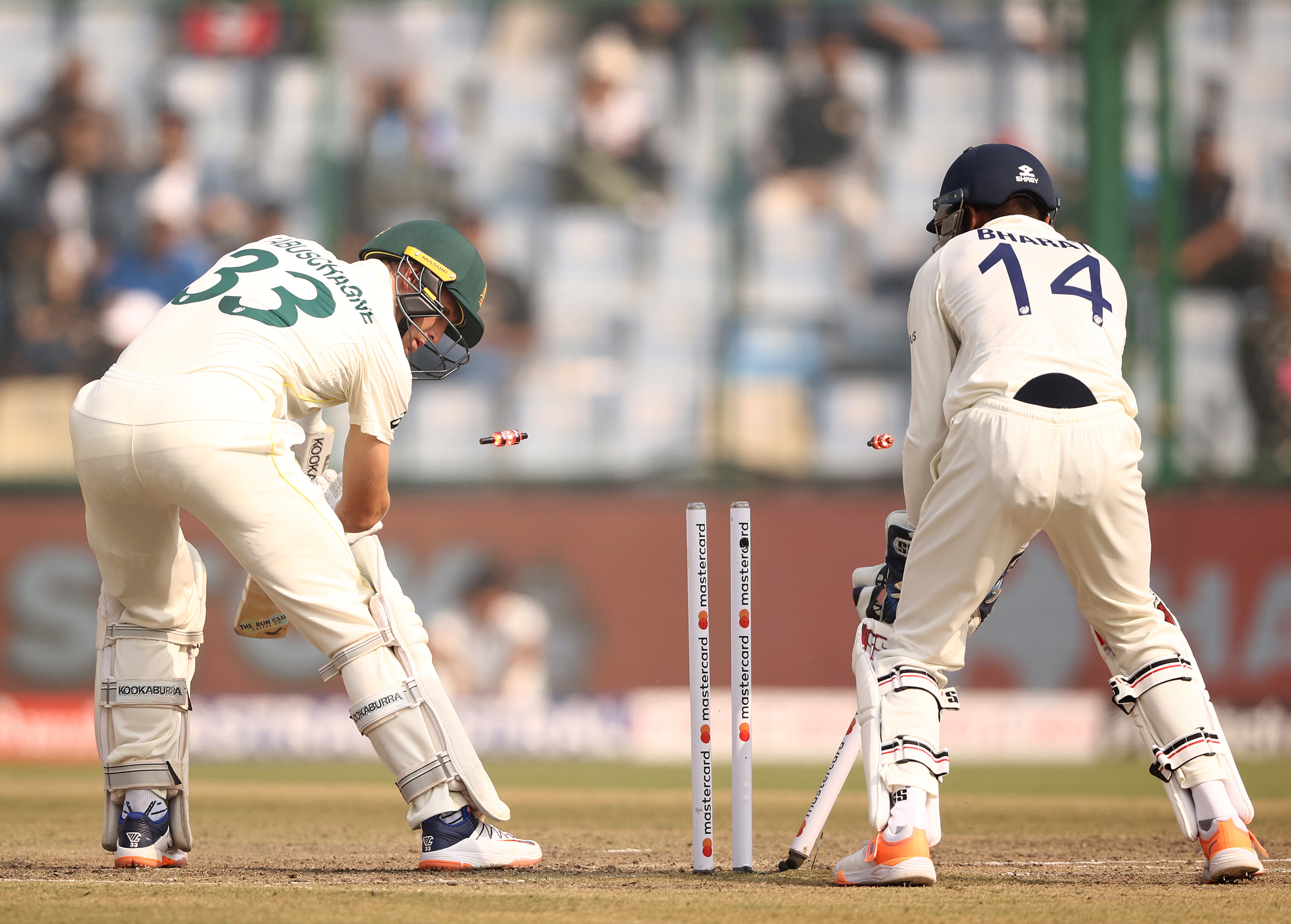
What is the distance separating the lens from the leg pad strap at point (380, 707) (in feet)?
13.4

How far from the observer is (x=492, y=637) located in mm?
10938

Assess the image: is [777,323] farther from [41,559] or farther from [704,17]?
[41,559]

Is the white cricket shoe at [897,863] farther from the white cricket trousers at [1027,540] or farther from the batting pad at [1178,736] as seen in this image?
the batting pad at [1178,736]

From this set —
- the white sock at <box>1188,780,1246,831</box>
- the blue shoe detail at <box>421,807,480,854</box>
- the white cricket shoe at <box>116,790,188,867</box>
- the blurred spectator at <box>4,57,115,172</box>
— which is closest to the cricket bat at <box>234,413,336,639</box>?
the white cricket shoe at <box>116,790,188,867</box>

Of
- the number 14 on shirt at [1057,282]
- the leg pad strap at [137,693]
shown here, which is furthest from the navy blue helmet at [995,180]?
the leg pad strap at [137,693]

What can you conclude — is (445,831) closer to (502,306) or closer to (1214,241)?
(502,306)

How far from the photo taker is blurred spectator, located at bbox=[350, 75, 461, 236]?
1295 cm

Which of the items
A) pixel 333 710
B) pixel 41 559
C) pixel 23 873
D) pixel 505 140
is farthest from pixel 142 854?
pixel 505 140

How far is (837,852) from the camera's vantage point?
517 cm

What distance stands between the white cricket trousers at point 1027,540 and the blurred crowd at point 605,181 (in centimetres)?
817

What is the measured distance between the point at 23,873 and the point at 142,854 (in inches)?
12.9

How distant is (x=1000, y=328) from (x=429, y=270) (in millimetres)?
1714

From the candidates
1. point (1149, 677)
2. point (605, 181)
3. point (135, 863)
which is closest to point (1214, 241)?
point (605, 181)

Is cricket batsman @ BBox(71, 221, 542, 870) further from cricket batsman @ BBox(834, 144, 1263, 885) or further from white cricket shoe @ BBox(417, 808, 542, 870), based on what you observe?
cricket batsman @ BBox(834, 144, 1263, 885)
